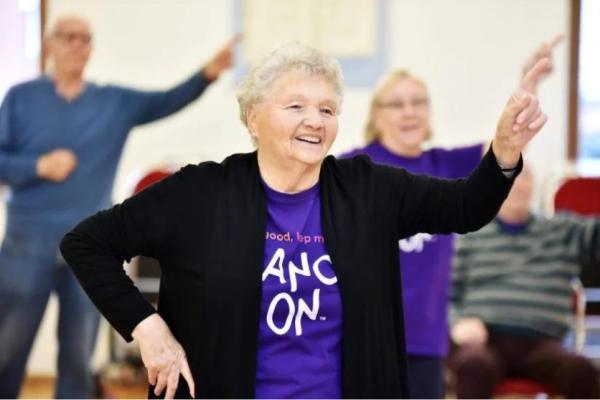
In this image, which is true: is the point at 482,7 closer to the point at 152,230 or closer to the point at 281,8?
the point at 281,8

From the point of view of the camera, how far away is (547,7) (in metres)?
5.86

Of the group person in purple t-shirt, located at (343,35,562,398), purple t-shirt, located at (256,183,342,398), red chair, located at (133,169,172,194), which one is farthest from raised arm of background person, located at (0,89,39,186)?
purple t-shirt, located at (256,183,342,398)

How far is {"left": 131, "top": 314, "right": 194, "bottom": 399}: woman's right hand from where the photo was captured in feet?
6.82

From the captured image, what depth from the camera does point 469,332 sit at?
430 centimetres

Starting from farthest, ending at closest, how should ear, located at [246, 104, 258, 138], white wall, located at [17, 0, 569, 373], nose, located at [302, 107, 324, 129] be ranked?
1. white wall, located at [17, 0, 569, 373]
2. ear, located at [246, 104, 258, 138]
3. nose, located at [302, 107, 324, 129]

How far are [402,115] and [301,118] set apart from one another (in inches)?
58.8

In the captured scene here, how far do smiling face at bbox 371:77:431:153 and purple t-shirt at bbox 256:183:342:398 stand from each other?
59.1 inches

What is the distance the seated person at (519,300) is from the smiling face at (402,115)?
0.94 m

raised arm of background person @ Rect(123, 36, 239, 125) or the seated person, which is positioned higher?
raised arm of background person @ Rect(123, 36, 239, 125)

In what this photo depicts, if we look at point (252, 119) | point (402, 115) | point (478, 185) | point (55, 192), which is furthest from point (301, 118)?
point (55, 192)

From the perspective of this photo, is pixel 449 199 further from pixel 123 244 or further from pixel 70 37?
pixel 70 37

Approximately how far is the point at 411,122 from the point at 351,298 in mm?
1571

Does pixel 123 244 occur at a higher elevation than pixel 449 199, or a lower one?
lower

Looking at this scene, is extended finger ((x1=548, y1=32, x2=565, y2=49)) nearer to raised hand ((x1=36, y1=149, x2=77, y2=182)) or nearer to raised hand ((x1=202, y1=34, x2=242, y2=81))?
raised hand ((x1=202, y1=34, x2=242, y2=81))
